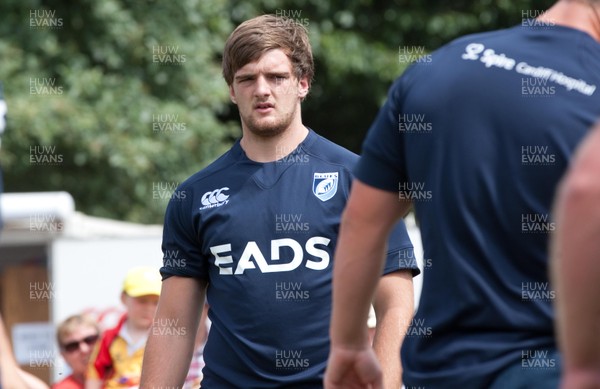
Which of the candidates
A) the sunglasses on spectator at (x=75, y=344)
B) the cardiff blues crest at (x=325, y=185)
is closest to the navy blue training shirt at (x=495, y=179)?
the cardiff blues crest at (x=325, y=185)

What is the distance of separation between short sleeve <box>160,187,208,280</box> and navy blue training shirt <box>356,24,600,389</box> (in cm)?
202

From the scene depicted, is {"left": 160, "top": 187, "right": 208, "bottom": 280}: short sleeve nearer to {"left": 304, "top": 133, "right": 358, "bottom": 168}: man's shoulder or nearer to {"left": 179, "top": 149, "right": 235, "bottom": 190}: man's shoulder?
{"left": 179, "top": 149, "right": 235, "bottom": 190}: man's shoulder

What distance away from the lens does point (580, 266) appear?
203cm

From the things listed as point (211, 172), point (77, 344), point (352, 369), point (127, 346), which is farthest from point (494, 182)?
point (77, 344)

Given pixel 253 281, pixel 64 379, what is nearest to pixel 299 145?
pixel 253 281

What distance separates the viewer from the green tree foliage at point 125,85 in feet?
45.5

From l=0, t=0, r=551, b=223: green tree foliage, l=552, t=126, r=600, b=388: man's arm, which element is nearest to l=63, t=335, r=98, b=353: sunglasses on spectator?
l=0, t=0, r=551, b=223: green tree foliage

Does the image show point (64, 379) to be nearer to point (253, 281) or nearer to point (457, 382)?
point (253, 281)

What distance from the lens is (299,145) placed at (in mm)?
4984

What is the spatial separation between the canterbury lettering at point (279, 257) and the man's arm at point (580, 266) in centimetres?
255

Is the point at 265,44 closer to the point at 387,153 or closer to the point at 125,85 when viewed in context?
the point at 387,153

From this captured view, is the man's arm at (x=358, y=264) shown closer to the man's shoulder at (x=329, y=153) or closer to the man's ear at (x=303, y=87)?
the man's shoulder at (x=329, y=153)

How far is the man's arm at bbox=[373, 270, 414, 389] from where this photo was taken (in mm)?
4559

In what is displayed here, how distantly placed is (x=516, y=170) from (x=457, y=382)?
0.50 m
